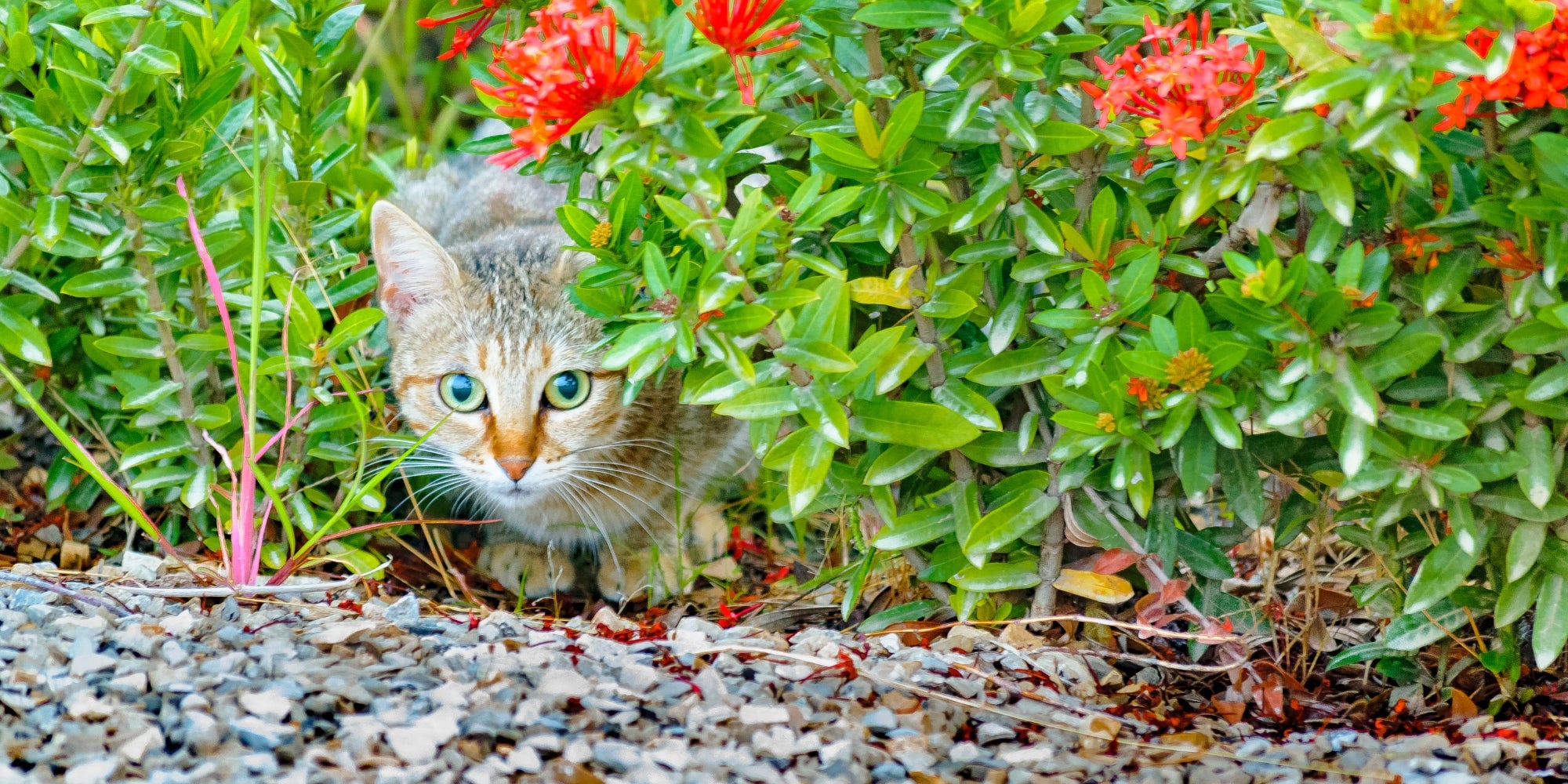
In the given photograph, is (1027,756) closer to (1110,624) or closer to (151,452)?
(1110,624)

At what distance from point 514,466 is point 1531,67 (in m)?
1.89

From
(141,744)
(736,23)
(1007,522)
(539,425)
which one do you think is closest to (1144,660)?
(1007,522)

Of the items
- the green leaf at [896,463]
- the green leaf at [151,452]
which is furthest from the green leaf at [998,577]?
the green leaf at [151,452]

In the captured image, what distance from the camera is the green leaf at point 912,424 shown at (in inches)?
77.6

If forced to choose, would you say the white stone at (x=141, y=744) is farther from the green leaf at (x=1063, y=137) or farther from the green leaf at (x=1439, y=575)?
the green leaf at (x=1439, y=575)

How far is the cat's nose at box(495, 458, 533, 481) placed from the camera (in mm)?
2636

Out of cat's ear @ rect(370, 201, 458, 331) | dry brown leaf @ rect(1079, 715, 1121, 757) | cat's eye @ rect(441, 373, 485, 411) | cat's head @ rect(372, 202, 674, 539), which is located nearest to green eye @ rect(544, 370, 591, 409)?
cat's head @ rect(372, 202, 674, 539)

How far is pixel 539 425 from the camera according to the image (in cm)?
271

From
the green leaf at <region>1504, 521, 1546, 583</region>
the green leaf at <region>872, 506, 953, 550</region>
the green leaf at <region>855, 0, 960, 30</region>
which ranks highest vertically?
the green leaf at <region>855, 0, 960, 30</region>

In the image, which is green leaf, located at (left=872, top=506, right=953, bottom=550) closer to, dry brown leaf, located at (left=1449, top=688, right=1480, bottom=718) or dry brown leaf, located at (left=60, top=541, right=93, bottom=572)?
dry brown leaf, located at (left=1449, top=688, right=1480, bottom=718)

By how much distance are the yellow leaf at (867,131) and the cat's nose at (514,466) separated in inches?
44.4

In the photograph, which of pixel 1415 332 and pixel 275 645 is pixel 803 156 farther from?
pixel 275 645

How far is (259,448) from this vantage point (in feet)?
8.36

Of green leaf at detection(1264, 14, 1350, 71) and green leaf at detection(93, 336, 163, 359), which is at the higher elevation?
green leaf at detection(1264, 14, 1350, 71)
